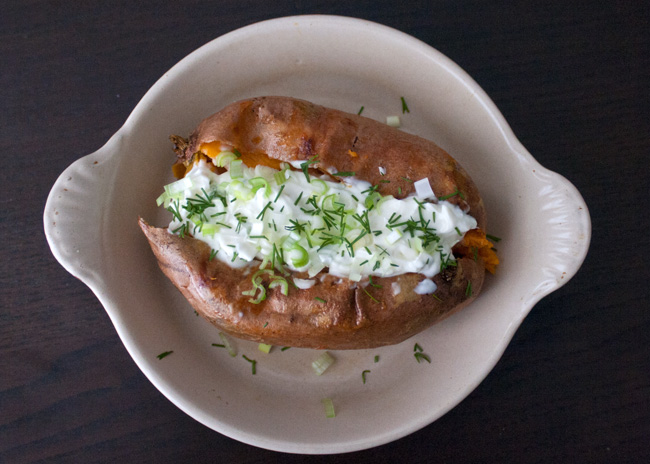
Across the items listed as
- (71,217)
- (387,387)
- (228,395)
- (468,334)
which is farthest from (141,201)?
(468,334)

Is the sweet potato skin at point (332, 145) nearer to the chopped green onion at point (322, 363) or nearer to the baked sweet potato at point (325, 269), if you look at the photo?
the baked sweet potato at point (325, 269)

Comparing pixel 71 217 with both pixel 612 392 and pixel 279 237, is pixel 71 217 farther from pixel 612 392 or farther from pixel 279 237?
pixel 612 392

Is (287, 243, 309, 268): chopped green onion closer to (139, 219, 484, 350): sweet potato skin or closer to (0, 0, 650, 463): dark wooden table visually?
(139, 219, 484, 350): sweet potato skin

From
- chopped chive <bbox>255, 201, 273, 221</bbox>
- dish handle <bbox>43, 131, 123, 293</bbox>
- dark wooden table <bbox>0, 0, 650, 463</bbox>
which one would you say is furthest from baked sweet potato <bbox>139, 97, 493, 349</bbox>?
dark wooden table <bbox>0, 0, 650, 463</bbox>

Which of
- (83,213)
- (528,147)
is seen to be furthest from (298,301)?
(528,147)

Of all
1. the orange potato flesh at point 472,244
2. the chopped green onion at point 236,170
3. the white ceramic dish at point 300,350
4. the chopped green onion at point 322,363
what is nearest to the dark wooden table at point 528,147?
the white ceramic dish at point 300,350

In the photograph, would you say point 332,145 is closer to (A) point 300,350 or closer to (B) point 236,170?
(B) point 236,170
